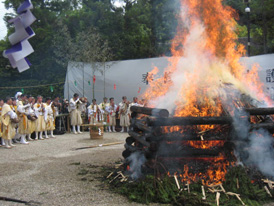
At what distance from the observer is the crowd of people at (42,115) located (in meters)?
12.3

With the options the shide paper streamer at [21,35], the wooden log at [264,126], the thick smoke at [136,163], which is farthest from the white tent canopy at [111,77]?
the wooden log at [264,126]

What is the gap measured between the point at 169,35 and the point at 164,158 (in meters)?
16.1

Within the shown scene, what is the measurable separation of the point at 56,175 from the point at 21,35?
3.35m

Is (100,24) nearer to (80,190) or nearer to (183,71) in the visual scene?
(183,71)

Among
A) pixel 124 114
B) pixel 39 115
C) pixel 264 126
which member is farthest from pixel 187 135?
pixel 124 114

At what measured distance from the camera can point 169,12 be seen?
21172mm

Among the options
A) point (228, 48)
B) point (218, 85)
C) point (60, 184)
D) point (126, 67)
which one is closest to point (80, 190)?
point (60, 184)

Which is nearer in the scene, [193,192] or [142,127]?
[193,192]

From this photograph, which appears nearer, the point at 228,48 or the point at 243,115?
the point at 243,115

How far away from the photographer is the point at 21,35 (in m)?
6.75

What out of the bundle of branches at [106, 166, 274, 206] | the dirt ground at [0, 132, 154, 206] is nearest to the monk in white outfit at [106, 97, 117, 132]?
the dirt ground at [0, 132, 154, 206]

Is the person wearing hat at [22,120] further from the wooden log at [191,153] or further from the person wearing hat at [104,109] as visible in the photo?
the wooden log at [191,153]

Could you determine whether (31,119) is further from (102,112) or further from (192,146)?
(192,146)

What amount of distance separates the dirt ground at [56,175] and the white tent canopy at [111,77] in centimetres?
774
